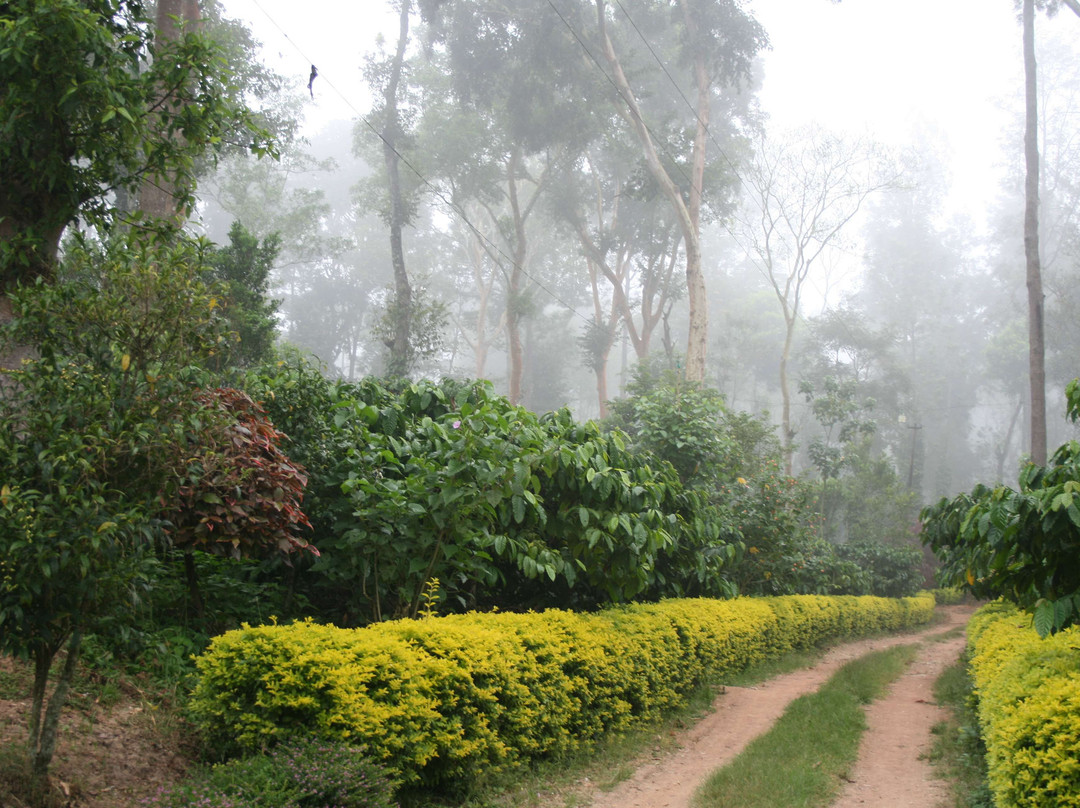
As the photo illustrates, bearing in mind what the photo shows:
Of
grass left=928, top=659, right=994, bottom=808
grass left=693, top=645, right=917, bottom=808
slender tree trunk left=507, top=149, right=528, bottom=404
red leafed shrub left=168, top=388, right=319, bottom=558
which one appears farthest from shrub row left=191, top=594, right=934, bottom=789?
slender tree trunk left=507, top=149, right=528, bottom=404

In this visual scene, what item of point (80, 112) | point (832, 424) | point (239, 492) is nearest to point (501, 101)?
point (832, 424)

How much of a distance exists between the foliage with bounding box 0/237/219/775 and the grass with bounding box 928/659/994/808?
184 inches

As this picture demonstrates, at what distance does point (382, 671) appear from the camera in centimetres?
386

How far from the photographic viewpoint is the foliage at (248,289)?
477 inches

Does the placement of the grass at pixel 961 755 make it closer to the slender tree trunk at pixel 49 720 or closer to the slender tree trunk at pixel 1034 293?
the slender tree trunk at pixel 49 720

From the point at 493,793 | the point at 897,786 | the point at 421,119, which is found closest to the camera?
the point at 493,793

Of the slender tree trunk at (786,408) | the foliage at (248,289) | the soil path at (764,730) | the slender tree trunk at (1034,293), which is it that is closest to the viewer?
the soil path at (764,730)

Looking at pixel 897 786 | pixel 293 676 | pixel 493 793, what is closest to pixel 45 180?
pixel 293 676

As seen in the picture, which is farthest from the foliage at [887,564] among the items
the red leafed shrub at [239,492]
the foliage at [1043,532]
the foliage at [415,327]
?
the red leafed shrub at [239,492]

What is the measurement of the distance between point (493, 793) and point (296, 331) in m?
45.1

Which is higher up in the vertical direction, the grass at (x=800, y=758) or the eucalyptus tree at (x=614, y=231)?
the eucalyptus tree at (x=614, y=231)

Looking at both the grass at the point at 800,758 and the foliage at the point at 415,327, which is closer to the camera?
the grass at the point at 800,758

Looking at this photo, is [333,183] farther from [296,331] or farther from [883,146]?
[883,146]

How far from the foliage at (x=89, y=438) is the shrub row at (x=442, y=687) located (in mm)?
741
